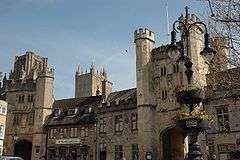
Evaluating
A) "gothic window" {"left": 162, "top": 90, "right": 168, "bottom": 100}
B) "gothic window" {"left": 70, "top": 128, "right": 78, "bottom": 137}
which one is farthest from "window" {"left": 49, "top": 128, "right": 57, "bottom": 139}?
"gothic window" {"left": 162, "top": 90, "right": 168, "bottom": 100}

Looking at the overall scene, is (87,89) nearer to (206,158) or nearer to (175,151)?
(175,151)

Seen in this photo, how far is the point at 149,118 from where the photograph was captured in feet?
130

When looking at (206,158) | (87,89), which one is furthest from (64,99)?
(87,89)

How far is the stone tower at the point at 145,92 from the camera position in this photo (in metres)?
39.2

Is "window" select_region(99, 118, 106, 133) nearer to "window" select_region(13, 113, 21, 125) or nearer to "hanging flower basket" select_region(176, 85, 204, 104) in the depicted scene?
"window" select_region(13, 113, 21, 125)

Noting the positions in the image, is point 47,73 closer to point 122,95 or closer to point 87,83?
point 122,95

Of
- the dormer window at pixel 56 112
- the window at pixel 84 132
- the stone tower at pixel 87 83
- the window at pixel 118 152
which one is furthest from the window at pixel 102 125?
the stone tower at pixel 87 83

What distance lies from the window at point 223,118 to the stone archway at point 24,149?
94.1 ft

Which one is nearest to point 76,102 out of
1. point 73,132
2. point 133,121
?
point 73,132

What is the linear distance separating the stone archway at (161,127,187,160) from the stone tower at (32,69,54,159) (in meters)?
17.5

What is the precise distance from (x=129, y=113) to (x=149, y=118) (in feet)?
12.6

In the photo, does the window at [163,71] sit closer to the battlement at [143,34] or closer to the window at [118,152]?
the battlement at [143,34]

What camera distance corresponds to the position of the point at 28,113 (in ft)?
170

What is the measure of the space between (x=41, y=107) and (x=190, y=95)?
4028 cm
